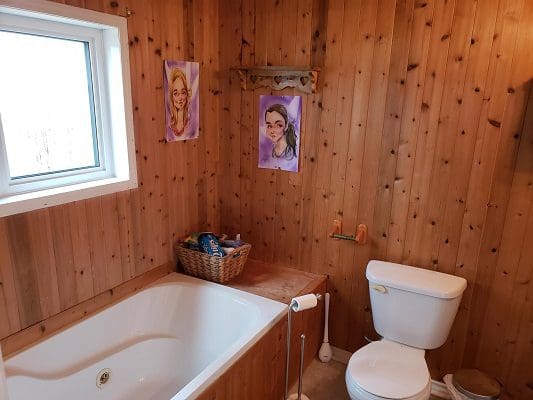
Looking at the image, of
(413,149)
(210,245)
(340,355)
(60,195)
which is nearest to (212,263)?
(210,245)

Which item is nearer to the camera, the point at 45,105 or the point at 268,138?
the point at 45,105

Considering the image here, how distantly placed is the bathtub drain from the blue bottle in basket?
79 cm

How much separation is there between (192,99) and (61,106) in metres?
0.76

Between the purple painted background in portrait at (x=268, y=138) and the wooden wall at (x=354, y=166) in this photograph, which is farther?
the purple painted background in portrait at (x=268, y=138)

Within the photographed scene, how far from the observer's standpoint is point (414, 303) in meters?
2.06

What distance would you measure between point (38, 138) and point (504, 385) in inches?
105

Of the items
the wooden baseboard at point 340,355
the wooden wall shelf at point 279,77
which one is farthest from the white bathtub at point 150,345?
the wooden wall shelf at point 279,77

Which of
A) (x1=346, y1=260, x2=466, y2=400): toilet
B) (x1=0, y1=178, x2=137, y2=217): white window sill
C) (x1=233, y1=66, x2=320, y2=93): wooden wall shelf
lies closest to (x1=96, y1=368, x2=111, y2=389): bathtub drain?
(x1=0, y1=178, x2=137, y2=217): white window sill

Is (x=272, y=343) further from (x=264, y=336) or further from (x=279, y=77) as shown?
(x=279, y=77)

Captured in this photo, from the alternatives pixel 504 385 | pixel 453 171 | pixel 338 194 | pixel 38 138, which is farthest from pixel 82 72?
pixel 504 385

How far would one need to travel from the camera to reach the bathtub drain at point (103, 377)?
1.98 m

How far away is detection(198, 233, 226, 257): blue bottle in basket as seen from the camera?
2.35 metres

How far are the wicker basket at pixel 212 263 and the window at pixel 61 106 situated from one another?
58 cm

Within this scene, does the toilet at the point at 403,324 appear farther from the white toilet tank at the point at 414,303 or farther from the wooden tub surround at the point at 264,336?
the wooden tub surround at the point at 264,336
